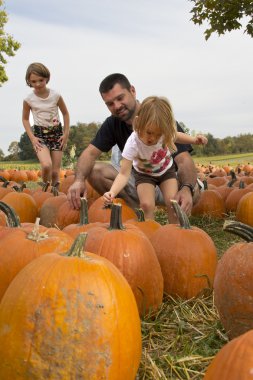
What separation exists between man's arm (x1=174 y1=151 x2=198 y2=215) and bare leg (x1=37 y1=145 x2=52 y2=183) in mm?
3167

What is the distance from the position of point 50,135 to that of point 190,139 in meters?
4.29

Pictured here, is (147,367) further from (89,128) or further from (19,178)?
(89,128)

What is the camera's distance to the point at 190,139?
466 centimetres

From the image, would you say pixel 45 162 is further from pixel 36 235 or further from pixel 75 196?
pixel 36 235

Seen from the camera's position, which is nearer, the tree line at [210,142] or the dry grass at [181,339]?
the dry grass at [181,339]

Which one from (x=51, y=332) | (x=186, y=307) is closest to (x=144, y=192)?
(x=186, y=307)

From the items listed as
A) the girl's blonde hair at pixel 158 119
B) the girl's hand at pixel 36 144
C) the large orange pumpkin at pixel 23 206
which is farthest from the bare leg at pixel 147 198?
the girl's hand at pixel 36 144

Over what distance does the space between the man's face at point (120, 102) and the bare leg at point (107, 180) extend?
0.72 meters

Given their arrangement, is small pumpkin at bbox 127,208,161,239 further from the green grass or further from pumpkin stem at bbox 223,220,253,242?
the green grass

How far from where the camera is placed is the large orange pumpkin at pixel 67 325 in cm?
169

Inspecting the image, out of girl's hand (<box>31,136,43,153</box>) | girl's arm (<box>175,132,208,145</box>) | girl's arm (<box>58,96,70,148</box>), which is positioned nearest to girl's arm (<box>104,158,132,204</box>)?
girl's arm (<box>175,132,208,145</box>)

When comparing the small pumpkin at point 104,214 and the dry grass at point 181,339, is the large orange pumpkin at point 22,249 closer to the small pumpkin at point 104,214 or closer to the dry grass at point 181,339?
the dry grass at point 181,339

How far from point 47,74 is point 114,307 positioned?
6713 millimetres

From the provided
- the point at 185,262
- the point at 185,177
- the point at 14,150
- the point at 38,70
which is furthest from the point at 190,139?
the point at 14,150
